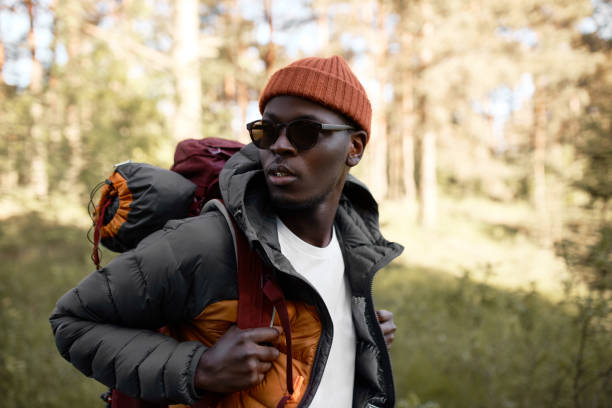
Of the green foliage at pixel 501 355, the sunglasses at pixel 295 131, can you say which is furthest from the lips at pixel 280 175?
the green foliage at pixel 501 355

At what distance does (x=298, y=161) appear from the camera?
1.68 meters

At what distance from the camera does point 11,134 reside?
553cm

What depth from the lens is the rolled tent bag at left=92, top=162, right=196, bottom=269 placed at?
151 centimetres

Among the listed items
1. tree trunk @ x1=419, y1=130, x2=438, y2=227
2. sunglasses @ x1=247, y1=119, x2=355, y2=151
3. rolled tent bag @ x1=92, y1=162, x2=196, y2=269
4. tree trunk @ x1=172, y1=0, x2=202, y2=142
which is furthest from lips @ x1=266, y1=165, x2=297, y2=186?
tree trunk @ x1=419, y1=130, x2=438, y2=227

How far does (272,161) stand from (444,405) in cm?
417

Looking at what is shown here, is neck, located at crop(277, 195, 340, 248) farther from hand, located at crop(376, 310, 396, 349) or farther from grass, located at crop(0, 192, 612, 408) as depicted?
grass, located at crop(0, 192, 612, 408)

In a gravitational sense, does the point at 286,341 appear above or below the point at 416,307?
above

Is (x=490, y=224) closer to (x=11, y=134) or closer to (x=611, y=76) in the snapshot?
(x=611, y=76)

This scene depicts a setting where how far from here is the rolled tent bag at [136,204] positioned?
1508 millimetres

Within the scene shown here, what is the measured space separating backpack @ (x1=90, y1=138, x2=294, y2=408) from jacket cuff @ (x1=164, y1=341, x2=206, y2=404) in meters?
0.10

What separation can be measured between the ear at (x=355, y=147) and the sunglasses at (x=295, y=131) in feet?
0.66

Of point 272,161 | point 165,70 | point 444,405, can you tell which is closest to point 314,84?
point 272,161

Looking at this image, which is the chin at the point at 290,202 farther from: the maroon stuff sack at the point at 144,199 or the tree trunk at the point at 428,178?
the tree trunk at the point at 428,178

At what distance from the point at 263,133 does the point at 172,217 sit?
0.53 metres
